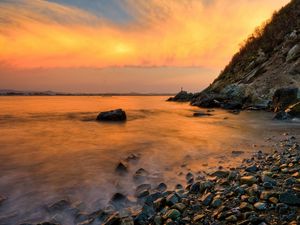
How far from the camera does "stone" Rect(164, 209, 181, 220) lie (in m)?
4.09

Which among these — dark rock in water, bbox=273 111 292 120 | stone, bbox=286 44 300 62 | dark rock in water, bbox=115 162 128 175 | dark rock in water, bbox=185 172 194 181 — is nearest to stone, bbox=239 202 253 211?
dark rock in water, bbox=185 172 194 181

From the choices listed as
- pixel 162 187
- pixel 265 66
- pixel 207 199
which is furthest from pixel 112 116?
pixel 265 66

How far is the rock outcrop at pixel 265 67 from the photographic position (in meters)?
27.7

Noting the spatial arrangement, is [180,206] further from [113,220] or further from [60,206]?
[60,206]

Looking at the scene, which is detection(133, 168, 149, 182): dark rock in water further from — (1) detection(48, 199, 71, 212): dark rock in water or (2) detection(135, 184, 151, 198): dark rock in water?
(1) detection(48, 199, 71, 212): dark rock in water

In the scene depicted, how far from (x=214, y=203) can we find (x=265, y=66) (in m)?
31.7

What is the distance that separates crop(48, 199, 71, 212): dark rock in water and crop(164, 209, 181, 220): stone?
210 cm

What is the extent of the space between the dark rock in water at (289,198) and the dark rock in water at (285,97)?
18521mm

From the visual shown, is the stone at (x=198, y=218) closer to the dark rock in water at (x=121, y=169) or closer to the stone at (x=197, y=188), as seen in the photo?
the stone at (x=197, y=188)

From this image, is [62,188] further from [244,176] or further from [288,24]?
[288,24]

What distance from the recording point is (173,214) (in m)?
4.14

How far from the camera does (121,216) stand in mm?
4391

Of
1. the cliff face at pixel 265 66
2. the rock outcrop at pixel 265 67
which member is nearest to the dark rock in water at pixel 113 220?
the rock outcrop at pixel 265 67

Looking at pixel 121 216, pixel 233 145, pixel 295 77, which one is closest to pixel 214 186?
pixel 121 216
